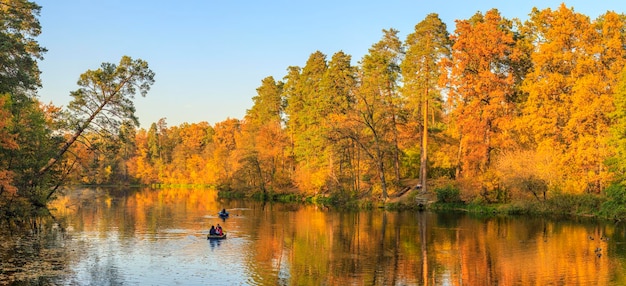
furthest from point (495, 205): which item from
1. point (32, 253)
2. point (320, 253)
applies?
point (32, 253)

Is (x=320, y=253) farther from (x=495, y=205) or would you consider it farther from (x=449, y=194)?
(x=449, y=194)

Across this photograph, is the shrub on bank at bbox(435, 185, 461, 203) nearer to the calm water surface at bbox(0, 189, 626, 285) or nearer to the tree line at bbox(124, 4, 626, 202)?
the tree line at bbox(124, 4, 626, 202)

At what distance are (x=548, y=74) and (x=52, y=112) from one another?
50.1 metres

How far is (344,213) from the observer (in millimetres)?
56219

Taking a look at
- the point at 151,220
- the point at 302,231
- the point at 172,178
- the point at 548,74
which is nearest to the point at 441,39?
the point at 548,74

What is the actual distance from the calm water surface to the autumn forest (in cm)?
609

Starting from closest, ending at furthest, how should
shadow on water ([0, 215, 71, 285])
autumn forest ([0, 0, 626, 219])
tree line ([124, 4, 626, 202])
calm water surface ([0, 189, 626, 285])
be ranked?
shadow on water ([0, 215, 71, 285])
calm water surface ([0, 189, 626, 285])
autumn forest ([0, 0, 626, 219])
tree line ([124, 4, 626, 202])

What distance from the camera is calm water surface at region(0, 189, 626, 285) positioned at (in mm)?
22922

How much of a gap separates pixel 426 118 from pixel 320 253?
3616 cm

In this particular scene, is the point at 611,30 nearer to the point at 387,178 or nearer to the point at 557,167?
the point at 557,167

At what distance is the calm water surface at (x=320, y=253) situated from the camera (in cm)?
2292

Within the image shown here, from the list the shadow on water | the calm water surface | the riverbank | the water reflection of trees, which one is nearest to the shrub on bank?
the riverbank

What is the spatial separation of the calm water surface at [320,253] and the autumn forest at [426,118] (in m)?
6.09

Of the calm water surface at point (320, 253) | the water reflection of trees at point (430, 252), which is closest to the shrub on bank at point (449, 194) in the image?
the water reflection of trees at point (430, 252)
